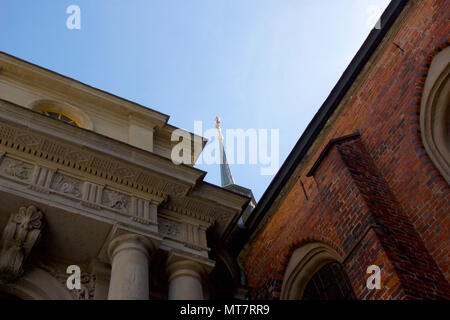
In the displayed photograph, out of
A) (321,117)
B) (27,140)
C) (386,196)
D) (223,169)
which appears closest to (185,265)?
(27,140)

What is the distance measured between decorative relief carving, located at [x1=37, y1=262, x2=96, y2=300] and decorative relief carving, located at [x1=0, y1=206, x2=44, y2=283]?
43 centimetres

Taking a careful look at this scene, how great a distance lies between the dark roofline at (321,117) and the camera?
10047 mm

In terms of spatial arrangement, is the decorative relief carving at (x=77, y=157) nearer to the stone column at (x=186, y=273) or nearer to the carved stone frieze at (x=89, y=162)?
the carved stone frieze at (x=89, y=162)

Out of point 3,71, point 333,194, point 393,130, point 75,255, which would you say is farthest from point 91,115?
point 393,130

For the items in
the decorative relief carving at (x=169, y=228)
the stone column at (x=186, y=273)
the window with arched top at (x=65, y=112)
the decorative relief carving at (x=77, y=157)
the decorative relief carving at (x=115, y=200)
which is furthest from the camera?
the window with arched top at (x=65, y=112)

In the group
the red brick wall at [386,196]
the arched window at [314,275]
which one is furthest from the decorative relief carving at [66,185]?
the arched window at [314,275]

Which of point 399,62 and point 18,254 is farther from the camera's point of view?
point 399,62

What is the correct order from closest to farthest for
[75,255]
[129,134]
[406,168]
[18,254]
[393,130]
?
[18,254]
[75,255]
[406,168]
[393,130]
[129,134]

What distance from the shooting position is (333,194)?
357 inches

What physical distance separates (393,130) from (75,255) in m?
5.56

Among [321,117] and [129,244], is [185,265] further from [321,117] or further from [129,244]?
[321,117]

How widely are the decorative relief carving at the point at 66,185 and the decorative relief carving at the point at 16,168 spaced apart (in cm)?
39

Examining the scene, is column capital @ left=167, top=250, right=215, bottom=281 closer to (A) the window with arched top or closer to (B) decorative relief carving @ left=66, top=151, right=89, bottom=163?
(B) decorative relief carving @ left=66, top=151, right=89, bottom=163
